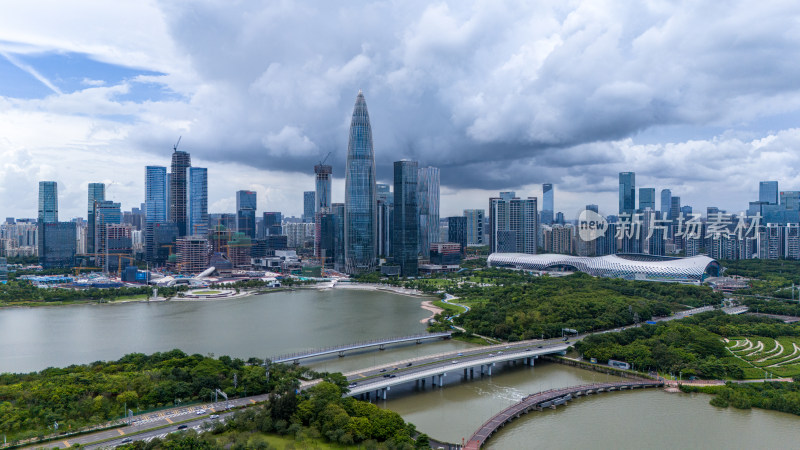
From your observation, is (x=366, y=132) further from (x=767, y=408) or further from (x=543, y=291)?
(x=767, y=408)

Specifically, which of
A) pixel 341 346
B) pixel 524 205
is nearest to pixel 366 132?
pixel 524 205

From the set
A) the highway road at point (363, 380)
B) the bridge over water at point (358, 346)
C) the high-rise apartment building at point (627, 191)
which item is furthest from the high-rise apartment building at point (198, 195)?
the highway road at point (363, 380)

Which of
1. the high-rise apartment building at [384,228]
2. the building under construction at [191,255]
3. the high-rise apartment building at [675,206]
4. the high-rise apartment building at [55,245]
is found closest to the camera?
the building under construction at [191,255]

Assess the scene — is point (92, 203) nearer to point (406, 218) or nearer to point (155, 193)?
point (155, 193)

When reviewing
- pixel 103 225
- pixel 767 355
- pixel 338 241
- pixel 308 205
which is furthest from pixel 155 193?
pixel 767 355

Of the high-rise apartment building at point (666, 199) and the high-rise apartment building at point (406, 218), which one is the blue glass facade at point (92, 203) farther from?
the high-rise apartment building at point (666, 199)
